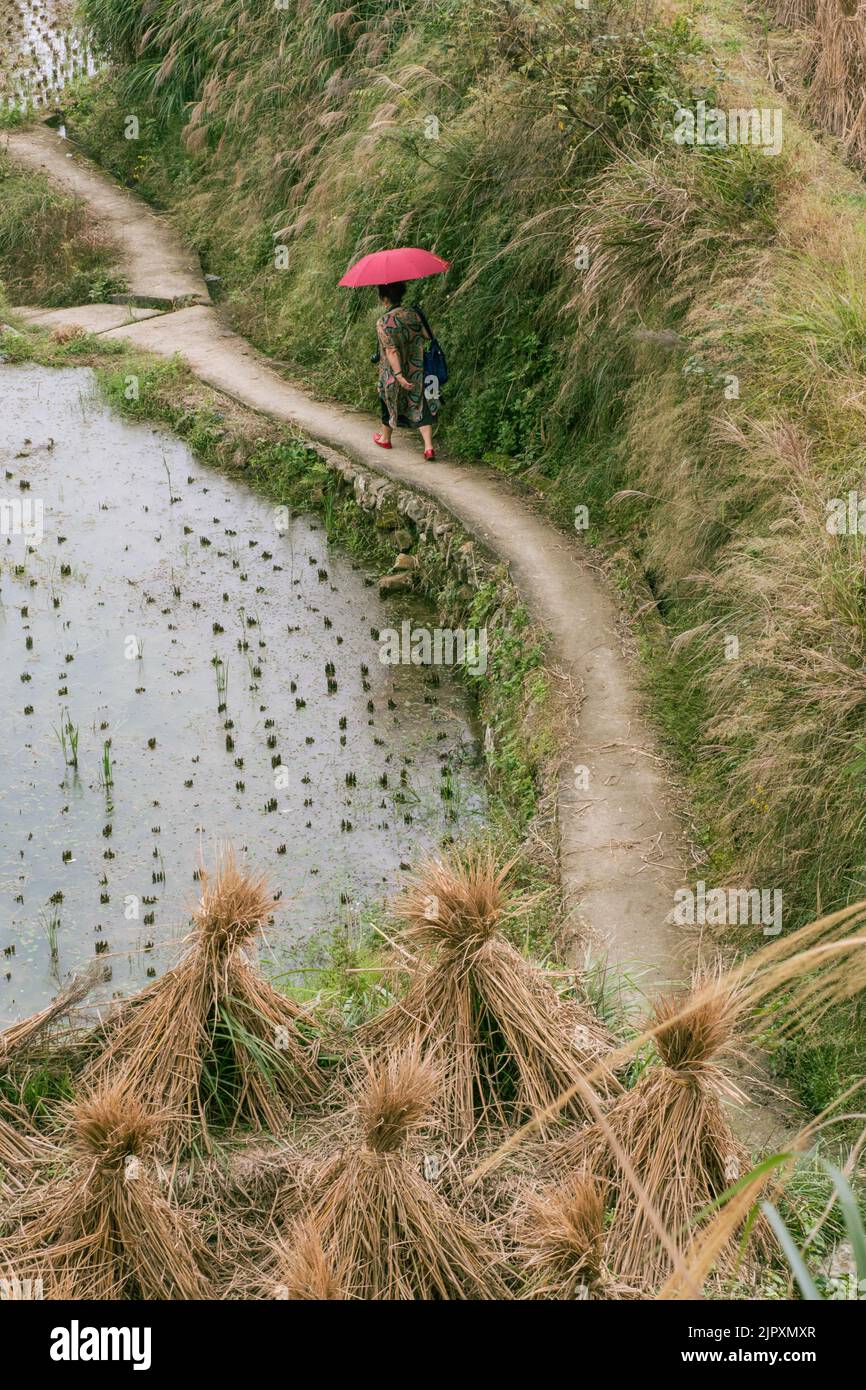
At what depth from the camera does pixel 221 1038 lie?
4.94 metres

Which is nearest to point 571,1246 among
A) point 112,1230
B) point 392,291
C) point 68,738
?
point 112,1230

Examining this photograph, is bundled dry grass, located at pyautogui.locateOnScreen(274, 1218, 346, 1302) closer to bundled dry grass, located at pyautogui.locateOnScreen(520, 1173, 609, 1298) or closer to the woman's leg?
bundled dry grass, located at pyautogui.locateOnScreen(520, 1173, 609, 1298)

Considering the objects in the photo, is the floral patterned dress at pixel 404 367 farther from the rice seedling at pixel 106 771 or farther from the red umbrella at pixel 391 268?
the rice seedling at pixel 106 771

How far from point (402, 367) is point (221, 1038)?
710 cm

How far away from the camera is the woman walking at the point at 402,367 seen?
35.1 feet

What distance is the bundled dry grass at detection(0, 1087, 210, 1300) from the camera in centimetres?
388

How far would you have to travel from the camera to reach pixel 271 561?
35.0ft

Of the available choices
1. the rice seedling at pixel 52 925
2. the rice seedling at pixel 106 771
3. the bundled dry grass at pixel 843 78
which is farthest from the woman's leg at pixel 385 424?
the rice seedling at pixel 52 925

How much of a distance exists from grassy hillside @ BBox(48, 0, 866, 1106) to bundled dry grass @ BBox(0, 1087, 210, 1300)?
2.27 metres

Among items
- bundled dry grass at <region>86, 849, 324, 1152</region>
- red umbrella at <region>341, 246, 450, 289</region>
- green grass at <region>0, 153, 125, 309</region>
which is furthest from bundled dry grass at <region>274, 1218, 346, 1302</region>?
green grass at <region>0, 153, 125, 309</region>

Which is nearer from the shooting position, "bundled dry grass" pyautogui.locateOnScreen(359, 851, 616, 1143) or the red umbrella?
"bundled dry grass" pyautogui.locateOnScreen(359, 851, 616, 1143)

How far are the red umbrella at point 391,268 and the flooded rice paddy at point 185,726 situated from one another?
6.58 ft

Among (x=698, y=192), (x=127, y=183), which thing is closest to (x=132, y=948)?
(x=698, y=192)

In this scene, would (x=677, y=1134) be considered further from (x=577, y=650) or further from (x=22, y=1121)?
(x=577, y=650)
